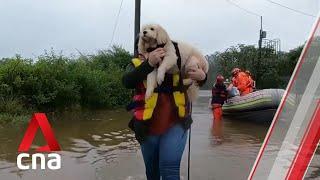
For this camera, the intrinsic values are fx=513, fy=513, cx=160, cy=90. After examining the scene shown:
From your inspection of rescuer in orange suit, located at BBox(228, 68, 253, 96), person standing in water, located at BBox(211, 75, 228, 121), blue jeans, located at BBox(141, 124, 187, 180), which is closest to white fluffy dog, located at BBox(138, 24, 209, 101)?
blue jeans, located at BBox(141, 124, 187, 180)

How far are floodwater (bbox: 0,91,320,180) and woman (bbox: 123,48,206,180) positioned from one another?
2604 mm

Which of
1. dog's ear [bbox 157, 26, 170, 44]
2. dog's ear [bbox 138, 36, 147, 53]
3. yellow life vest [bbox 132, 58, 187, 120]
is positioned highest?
dog's ear [bbox 157, 26, 170, 44]

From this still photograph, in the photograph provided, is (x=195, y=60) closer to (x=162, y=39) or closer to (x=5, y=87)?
(x=162, y=39)

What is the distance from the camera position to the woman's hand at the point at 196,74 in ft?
13.2

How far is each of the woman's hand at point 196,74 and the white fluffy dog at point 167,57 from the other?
30 millimetres

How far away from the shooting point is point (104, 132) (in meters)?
12.4

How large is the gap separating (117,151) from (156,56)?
5563 millimetres

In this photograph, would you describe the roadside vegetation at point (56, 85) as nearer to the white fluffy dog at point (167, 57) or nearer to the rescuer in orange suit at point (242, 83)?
the rescuer in orange suit at point (242, 83)

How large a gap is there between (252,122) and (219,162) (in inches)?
316

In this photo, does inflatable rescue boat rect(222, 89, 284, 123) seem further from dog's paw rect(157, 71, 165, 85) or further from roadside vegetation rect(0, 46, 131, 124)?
dog's paw rect(157, 71, 165, 85)

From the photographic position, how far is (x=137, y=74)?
158 inches

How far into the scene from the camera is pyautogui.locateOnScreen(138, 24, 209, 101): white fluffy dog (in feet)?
12.9

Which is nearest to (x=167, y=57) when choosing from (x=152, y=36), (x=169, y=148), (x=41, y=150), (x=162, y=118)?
(x=152, y=36)

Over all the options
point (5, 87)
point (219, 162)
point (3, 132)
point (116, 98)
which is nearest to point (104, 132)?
point (3, 132)
